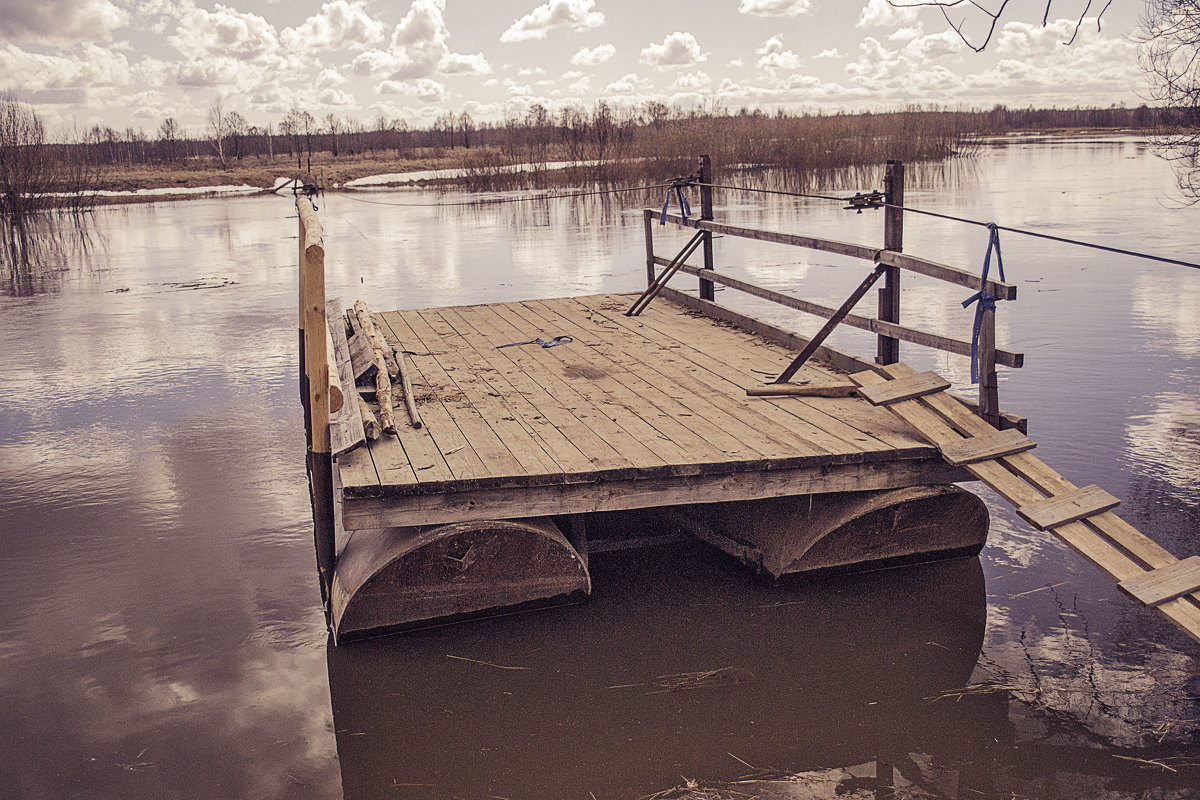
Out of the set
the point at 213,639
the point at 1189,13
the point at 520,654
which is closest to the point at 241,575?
the point at 213,639

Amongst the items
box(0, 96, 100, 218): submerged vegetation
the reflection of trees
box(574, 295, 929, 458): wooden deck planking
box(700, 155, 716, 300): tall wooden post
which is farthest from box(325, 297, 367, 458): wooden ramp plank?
box(0, 96, 100, 218): submerged vegetation

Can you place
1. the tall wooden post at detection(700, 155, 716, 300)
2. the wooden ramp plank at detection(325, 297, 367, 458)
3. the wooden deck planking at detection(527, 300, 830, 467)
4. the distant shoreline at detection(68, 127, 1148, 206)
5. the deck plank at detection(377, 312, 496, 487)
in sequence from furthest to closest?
1. the distant shoreline at detection(68, 127, 1148, 206)
2. the tall wooden post at detection(700, 155, 716, 300)
3. the wooden deck planking at detection(527, 300, 830, 467)
4. the wooden ramp plank at detection(325, 297, 367, 458)
5. the deck plank at detection(377, 312, 496, 487)

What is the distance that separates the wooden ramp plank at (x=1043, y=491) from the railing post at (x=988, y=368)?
0.08m

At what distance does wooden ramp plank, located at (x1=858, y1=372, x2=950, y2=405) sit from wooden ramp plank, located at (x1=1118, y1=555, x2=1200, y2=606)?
5.11ft

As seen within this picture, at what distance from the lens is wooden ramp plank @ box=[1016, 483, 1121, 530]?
164 inches

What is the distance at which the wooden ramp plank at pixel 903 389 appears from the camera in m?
5.19

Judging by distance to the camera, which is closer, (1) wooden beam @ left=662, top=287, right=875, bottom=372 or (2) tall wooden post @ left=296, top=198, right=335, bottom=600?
(2) tall wooden post @ left=296, top=198, right=335, bottom=600

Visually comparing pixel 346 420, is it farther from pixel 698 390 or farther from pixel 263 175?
pixel 263 175

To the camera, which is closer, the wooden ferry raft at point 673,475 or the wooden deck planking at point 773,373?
the wooden ferry raft at point 673,475

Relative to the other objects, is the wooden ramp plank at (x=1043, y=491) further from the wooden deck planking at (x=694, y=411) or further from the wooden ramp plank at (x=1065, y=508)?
the wooden deck planking at (x=694, y=411)

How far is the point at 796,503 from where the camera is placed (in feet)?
16.8

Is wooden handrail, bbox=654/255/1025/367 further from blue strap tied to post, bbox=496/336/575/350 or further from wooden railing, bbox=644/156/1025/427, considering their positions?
blue strap tied to post, bbox=496/336/575/350

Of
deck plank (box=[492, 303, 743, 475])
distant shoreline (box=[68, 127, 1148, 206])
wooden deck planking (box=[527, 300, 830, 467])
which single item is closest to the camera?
deck plank (box=[492, 303, 743, 475])

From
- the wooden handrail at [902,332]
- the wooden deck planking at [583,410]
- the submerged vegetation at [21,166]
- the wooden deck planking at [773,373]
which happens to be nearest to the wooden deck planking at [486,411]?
the wooden deck planking at [583,410]
